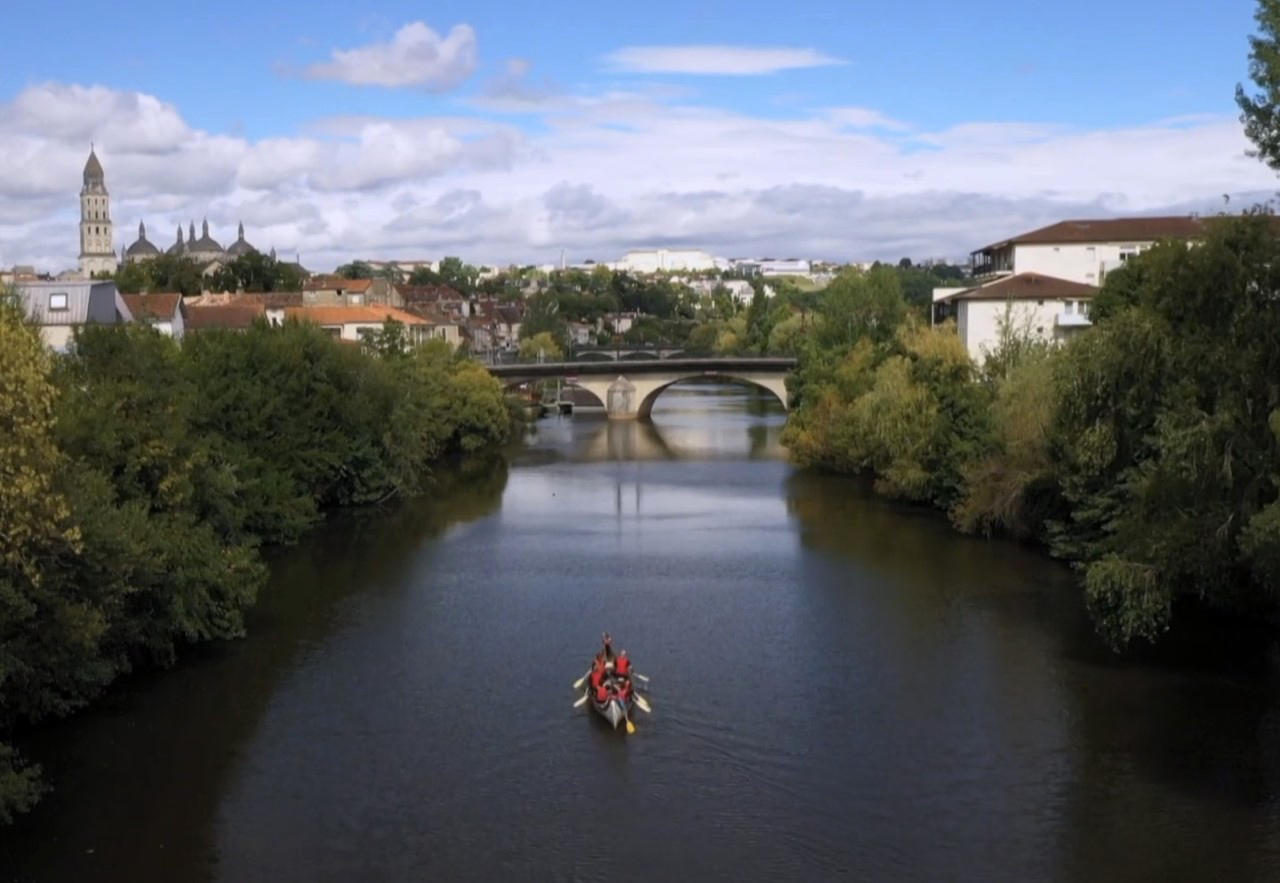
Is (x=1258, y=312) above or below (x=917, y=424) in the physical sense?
above

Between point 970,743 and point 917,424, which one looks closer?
point 970,743

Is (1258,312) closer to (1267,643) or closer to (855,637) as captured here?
(1267,643)

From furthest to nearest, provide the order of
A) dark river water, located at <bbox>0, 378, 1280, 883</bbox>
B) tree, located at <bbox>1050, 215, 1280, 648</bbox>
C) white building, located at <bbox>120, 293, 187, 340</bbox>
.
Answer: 1. white building, located at <bbox>120, 293, 187, 340</bbox>
2. tree, located at <bbox>1050, 215, 1280, 648</bbox>
3. dark river water, located at <bbox>0, 378, 1280, 883</bbox>

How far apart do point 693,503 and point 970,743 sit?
25606 millimetres

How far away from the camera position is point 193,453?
27.2m

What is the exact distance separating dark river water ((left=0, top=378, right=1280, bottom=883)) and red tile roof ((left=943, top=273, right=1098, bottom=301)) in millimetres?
19109

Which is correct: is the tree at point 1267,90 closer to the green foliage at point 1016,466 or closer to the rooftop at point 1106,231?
the green foliage at point 1016,466

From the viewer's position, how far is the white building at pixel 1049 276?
171ft

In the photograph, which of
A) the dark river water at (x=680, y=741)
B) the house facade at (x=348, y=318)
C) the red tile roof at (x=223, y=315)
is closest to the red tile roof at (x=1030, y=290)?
the dark river water at (x=680, y=741)

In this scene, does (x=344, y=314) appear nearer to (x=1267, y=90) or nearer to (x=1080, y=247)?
(x=1080, y=247)

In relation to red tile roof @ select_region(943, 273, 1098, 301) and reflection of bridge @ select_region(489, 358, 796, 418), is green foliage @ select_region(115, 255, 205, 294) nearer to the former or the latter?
reflection of bridge @ select_region(489, 358, 796, 418)

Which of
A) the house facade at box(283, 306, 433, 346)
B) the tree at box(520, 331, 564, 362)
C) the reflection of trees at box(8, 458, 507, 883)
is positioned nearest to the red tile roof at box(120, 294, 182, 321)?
the house facade at box(283, 306, 433, 346)

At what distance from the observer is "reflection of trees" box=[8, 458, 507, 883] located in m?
17.5

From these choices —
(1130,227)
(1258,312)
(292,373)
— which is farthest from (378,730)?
(1130,227)
